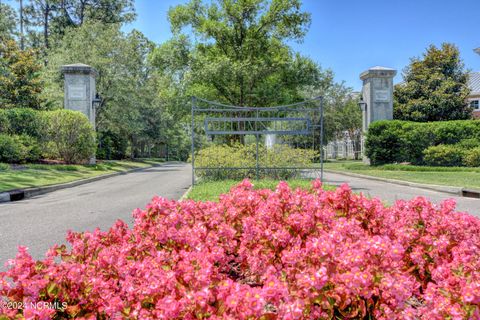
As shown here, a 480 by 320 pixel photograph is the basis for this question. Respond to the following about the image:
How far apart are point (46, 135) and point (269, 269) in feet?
72.3

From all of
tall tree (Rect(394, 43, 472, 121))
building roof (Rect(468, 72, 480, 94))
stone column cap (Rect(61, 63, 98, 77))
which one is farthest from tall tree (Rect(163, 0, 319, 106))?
building roof (Rect(468, 72, 480, 94))

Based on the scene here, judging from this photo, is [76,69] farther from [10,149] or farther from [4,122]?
[10,149]

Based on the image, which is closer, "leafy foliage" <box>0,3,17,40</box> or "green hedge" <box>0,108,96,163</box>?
"green hedge" <box>0,108,96,163</box>

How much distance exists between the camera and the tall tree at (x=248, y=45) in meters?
17.8

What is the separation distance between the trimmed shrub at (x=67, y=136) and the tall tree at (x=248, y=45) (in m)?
7.06

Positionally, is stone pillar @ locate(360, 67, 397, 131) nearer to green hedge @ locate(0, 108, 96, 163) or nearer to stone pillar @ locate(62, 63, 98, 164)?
green hedge @ locate(0, 108, 96, 163)

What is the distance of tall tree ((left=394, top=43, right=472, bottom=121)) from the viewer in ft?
86.6

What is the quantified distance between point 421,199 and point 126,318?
10.2 feet

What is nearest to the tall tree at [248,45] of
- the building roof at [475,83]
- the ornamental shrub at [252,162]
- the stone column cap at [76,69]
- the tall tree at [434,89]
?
the ornamental shrub at [252,162]

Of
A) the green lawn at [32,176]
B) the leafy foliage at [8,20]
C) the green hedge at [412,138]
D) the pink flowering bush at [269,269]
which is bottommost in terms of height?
the green lawn at [32,176]

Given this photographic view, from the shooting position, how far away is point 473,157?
20.1m

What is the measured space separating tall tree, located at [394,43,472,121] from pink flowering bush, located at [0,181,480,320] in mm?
25540

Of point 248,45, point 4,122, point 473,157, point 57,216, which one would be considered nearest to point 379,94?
point 473,157

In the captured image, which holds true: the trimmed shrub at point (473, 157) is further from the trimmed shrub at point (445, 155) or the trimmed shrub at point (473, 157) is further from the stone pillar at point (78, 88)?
the stone pillar at point (78, 88)
